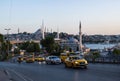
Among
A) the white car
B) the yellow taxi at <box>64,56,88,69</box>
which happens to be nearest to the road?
the yellow taxi at <box>64,56,88,69</box>

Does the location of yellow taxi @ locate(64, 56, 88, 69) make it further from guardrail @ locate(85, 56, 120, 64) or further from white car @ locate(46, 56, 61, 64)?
white car @ locate(46, 56, 61, 64)

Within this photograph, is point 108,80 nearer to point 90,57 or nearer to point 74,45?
point 90,57

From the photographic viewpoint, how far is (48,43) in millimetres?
112938

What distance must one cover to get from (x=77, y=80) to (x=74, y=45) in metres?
172

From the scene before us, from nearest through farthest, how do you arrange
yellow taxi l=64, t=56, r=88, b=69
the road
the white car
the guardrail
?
the road
yellow taxi l=64, t=56, r=88, b=69
the guardrail
the white car

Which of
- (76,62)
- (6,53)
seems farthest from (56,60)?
(6,53)

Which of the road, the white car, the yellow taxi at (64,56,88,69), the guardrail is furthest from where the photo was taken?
the white car

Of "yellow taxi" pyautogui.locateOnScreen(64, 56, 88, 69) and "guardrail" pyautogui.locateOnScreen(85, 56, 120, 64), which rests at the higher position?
"yellow taxi" pyautogui.locateOnScreen(64, 56, 88, 69)

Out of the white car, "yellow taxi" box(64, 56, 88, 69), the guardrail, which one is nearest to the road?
"yellow taxi" box(64, 56, 88, 69)

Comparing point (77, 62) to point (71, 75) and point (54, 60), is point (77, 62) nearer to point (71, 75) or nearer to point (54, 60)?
point (71, 75)

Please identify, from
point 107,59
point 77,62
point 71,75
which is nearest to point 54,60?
point 107,59

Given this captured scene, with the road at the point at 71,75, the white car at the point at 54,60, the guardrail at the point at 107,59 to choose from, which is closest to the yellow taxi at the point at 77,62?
the road at the point at 71,75

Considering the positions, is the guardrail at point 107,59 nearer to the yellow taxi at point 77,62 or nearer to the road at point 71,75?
the yellow taxi at point 77,62

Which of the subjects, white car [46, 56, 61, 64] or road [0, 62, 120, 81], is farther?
white car [46, 56, 61, 64]
